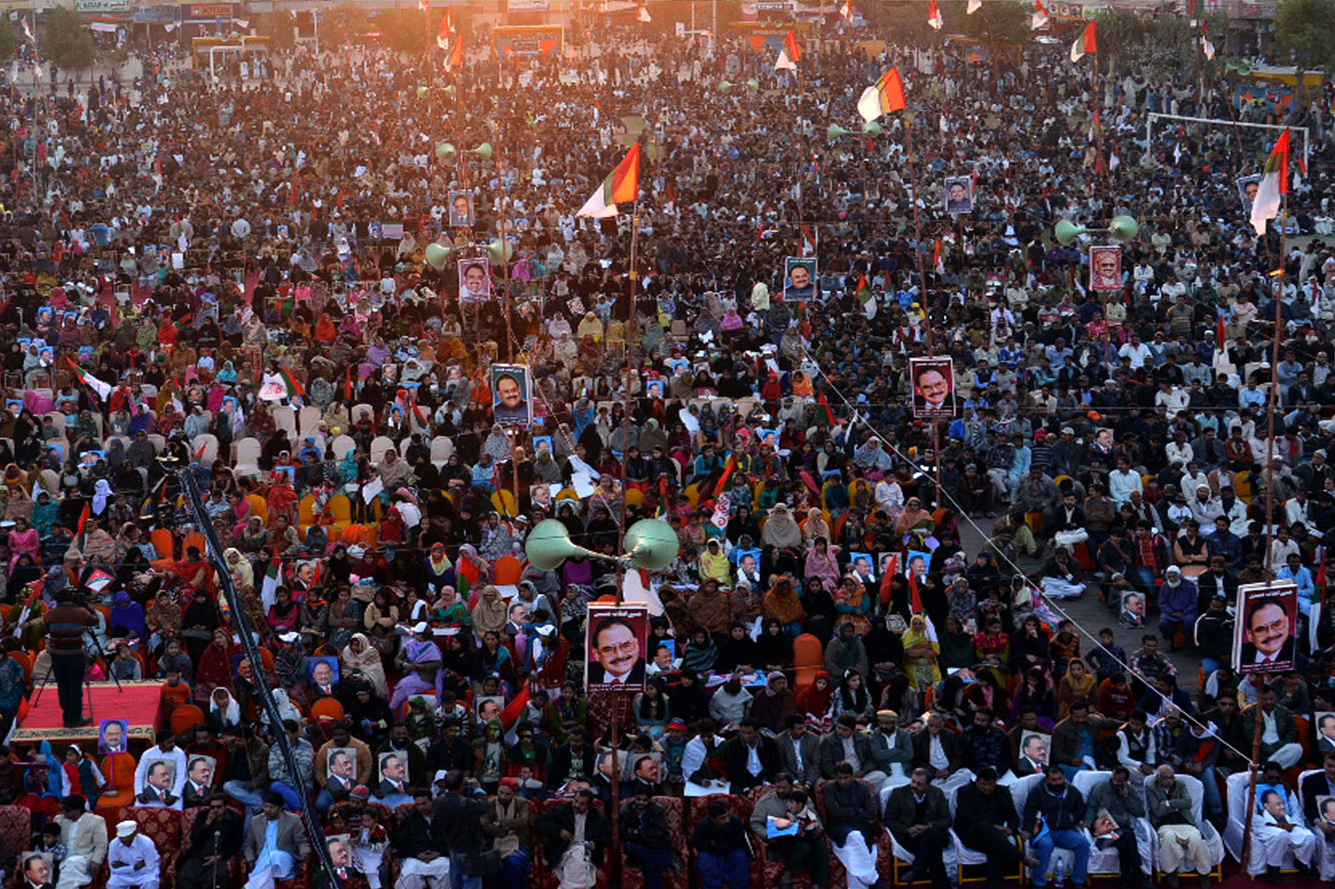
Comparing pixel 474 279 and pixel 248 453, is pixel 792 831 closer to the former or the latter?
pixel 248 453

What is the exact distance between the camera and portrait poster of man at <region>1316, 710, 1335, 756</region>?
1355cm

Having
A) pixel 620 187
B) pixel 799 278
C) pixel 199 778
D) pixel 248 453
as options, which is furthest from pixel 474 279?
pixel 199 778

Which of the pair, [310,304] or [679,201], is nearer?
[310,304]

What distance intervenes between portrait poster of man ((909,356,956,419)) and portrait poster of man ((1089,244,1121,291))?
6258 millimetres

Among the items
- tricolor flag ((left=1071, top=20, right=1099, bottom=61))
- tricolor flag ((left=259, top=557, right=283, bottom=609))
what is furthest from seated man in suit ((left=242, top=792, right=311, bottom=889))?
tricolor flag ((left=1071, top=20, right=1099, bottom=61))

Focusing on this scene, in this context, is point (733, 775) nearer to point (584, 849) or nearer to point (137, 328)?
point (584, 849)

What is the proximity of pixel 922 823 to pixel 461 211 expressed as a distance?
1761cm

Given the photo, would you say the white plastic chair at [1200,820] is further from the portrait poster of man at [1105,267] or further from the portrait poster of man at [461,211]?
the portrait poster of man at [461,211]

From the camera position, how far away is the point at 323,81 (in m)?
52.6

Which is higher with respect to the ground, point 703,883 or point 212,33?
point 212,33

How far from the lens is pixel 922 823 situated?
12.5 m

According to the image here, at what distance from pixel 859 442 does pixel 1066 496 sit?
2777 mm

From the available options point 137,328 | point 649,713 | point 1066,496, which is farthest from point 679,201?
point 649,713

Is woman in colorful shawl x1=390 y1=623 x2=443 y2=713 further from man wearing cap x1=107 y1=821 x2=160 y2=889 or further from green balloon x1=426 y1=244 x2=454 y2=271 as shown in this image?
green balloon x1=426 y1=244 x2=454 y2=271
